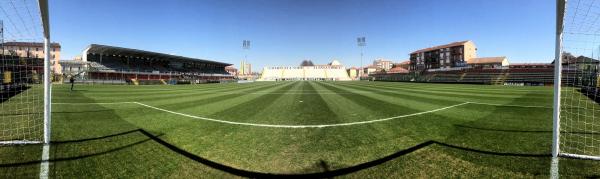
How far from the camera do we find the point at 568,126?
20.3 ft

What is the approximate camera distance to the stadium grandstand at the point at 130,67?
4691 cm

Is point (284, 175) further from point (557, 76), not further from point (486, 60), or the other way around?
point (486, 60)

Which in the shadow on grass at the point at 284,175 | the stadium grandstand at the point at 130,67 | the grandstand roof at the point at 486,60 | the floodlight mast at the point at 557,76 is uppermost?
the grandstand roof at the point at 486,60

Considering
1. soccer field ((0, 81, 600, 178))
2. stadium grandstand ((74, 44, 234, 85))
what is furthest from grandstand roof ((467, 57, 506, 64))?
soccer field ((0, 81, 600, 178))

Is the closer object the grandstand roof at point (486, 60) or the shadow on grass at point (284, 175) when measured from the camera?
the shadow on grass at point (284, 175)

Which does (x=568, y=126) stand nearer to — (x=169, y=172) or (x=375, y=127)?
(x=375, y=127)

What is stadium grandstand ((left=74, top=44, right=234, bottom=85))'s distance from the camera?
46906mm

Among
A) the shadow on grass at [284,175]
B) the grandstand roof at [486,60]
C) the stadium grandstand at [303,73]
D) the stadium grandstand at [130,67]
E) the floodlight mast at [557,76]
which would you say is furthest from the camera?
the stadium grandstand at [303,73]

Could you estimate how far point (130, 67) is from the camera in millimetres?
57438

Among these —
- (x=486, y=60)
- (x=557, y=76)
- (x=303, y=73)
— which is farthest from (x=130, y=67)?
(x=486, y=60)

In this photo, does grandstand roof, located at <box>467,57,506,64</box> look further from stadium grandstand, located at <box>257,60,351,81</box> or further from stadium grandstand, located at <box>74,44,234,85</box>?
stadium grandstand, located at <box>74,44,234,85</box>

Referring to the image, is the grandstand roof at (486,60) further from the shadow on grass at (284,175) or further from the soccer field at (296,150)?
the shadow on grass at (284,175)

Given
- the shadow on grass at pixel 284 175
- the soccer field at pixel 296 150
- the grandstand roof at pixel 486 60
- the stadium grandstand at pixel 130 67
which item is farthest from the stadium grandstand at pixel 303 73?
the shadow on grass at pixel 284 175

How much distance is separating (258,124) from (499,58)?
98.9 m
